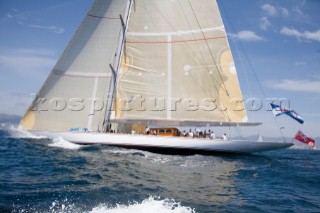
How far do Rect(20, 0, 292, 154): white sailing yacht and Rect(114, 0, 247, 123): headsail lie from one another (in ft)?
Answer: 0.26

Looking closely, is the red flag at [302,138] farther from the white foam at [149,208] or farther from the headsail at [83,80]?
the white foam at [149,208]

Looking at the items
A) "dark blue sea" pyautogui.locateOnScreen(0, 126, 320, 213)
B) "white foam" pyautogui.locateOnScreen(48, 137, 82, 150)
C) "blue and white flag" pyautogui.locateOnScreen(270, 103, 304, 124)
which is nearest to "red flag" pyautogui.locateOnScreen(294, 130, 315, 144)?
"blue and white flag" pyautogui.locateOnScreen(270, 103, 304, 124)

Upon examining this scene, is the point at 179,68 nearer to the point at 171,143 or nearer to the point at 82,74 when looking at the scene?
the point at 171,143

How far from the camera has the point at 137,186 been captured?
10.9m

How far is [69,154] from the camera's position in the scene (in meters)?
18.1

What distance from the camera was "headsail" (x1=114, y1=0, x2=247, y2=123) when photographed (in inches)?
941

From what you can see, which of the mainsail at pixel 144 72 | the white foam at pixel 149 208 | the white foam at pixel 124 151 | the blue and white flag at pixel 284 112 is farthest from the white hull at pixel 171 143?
the white foam at pixel 149 208

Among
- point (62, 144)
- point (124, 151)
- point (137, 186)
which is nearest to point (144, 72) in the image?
point (124, 151)

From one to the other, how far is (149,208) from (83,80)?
18.6 meters

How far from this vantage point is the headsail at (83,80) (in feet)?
80.5

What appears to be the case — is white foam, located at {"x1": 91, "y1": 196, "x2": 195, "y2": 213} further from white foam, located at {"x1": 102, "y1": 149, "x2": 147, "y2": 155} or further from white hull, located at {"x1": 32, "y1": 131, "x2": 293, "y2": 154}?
white hull, located at {"x1": 32, "y1": 131, "x2": 293, "y2": 154}

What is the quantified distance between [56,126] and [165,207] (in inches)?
726

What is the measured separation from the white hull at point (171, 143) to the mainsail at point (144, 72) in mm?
1985

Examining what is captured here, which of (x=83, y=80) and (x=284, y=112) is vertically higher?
(x=83, y=80)
